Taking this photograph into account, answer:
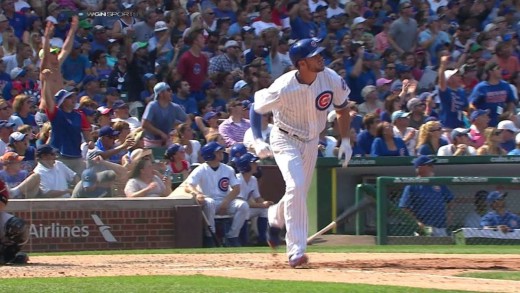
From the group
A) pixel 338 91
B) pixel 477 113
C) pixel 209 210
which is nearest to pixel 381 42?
pixel 477 113

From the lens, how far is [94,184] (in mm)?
13422

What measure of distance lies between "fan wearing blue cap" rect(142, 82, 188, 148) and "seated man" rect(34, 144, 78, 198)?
78.4 inches

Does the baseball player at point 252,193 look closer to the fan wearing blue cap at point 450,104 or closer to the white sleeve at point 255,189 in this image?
the white sleeve at point 255,189

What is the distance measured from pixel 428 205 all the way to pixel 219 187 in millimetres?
2542

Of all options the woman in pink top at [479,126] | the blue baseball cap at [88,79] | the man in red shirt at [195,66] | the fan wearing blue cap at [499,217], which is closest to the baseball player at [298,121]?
the fan wearing blue cap at [499,217]

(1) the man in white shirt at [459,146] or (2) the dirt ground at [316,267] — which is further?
(1) the man in white shirt at [459,146]

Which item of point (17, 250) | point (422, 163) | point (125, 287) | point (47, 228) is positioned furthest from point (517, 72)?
point (125, 287)

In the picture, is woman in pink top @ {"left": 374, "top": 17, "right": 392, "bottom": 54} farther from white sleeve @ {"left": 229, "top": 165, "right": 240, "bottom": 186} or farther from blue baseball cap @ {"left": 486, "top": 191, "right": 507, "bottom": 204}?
blue baseball cap @ {"left": 486, "top": 191, "right": 507, "bottom": 204}

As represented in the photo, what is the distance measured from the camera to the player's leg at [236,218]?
1388 centimetres

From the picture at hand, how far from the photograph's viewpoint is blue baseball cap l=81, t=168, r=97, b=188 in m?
13.4

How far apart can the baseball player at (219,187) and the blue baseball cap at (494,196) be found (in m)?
2.90

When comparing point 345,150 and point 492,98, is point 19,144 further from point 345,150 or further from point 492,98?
point 492,98

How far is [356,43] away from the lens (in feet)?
62.8

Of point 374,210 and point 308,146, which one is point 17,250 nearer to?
point 308,146
